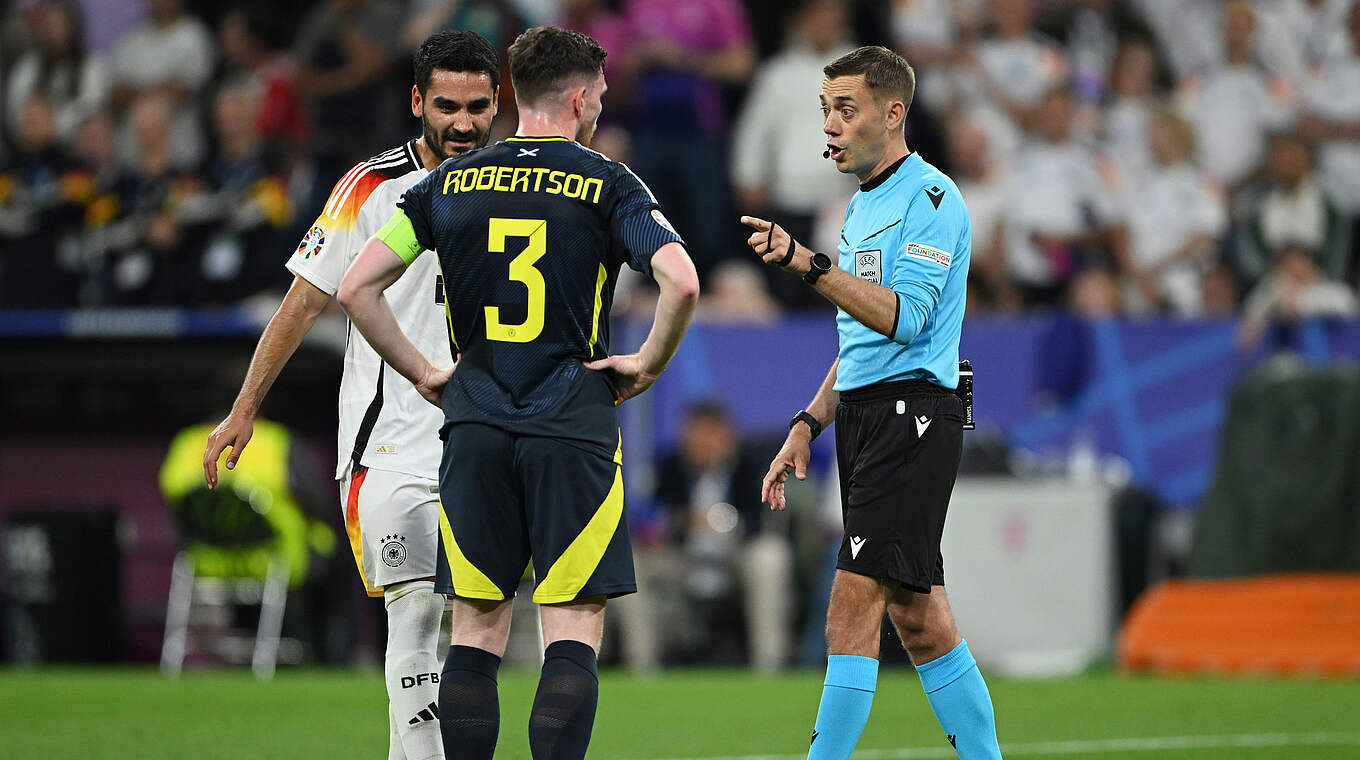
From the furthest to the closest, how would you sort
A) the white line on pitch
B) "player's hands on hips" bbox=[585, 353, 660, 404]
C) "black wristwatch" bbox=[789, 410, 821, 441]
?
the white line on pitch < "black wristwatch" bbox=[789, 410, 821, 441] < "player's hands on hips" bbox=[585, 353, 660, 404]

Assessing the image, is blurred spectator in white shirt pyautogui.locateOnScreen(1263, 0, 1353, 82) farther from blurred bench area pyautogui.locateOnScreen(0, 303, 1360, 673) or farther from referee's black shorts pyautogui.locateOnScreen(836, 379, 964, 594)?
referee's black shorts pyautogui.locateOnScreen(836, 379, 964, 594)

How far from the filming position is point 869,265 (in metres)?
5.64

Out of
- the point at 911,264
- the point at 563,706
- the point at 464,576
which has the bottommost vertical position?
the point at 563,706

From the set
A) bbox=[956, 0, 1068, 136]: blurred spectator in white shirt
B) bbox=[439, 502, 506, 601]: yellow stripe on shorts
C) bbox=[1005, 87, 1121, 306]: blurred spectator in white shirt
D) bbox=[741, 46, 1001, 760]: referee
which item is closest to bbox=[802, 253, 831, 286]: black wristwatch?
bbox=[741, 46, 1001, 760]: referee

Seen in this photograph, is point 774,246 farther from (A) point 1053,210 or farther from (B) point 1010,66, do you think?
(B) point 1010,66

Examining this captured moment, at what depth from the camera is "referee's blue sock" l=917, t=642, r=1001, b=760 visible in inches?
222

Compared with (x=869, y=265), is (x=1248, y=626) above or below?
below

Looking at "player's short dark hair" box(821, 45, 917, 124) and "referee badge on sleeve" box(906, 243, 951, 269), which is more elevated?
"player's short dark hair" box(821, 45, 917, 124)

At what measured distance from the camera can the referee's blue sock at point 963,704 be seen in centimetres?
564

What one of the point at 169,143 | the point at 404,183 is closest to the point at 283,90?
the point at 169,143

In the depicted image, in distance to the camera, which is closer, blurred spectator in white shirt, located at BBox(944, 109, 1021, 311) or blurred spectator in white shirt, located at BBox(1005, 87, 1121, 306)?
blurred spectator in white shirt, located at BBox(944, 109, 1021, 311)

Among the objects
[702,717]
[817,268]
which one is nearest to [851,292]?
[817,268]

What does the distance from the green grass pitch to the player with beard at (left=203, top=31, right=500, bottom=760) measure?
2128 millimetres

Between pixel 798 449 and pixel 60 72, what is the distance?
11.8 meters
